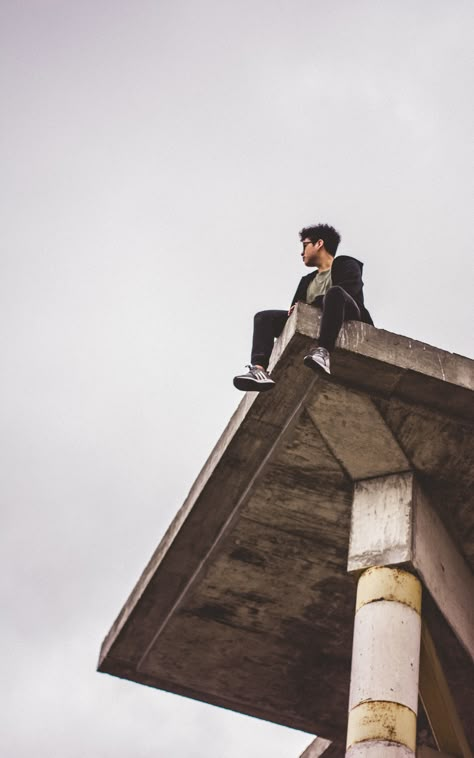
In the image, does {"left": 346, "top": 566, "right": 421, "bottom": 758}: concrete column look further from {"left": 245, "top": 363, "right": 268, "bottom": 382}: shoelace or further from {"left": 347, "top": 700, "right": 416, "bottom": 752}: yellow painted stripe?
{"left": 245, "top": 363, "right": 268, "bottom": 382}: shoelace

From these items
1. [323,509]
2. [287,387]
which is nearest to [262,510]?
[323,509]

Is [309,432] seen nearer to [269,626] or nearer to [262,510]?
[262,510]

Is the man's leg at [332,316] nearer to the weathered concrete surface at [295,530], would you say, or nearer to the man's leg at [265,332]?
the weathered concrete surface at [295,530]

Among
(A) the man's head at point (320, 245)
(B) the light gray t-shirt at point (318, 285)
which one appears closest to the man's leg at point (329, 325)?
(B) the light gray t-shirt at point (318, 285)

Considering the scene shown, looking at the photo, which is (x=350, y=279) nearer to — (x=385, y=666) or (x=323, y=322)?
(x=323, y=322)

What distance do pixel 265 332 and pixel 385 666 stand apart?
3.38m

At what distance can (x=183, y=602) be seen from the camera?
13336 millimetres

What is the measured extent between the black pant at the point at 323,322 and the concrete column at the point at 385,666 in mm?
2190

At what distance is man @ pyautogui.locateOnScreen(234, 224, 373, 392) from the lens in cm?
1045

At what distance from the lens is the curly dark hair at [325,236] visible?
12.4 metres

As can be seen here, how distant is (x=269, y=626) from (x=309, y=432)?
324cm

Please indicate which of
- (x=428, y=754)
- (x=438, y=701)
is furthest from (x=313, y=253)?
(x=428, y=754)

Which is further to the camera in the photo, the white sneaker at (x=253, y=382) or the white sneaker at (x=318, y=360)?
the white sneaker at (x=253, y=382)

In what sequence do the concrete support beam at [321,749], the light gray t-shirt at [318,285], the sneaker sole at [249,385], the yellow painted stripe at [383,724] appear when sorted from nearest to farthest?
the yellow painted stripe at [383,724] < the sneaker sole at [249,385] < the light gray t-shirt at [318,285] < the concrete support beam at [321,749]
